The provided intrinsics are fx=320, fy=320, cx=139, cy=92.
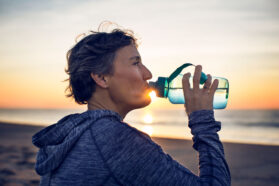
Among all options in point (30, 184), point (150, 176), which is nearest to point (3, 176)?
point (30, 184)

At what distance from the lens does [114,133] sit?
1562 millimetres

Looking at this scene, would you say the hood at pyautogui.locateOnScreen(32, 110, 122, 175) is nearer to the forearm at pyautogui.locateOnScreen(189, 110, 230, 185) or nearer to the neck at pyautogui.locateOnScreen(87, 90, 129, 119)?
the neck at pyautogui.locateOnScreen(87, 90, 129, 119)

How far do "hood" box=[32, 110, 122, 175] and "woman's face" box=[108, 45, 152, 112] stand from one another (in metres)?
0.23

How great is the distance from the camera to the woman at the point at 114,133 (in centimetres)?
151

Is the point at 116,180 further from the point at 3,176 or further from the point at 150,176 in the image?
the point at 3,176

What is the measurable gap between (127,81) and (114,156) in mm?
601

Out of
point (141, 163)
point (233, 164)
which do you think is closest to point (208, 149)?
point (141, 163)

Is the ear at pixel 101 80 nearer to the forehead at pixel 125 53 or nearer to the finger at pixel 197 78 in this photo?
the forehead at pixel 125 53

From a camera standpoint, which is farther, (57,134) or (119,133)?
(57,134)

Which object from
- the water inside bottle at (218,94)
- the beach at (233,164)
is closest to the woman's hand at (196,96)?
the water inside bottle at (218,94)

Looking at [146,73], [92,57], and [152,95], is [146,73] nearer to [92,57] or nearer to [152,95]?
[152,95]

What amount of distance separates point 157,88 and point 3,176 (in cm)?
692

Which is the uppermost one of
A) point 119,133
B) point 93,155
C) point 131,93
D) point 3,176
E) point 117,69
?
point 117,69

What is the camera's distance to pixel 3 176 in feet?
25.8
